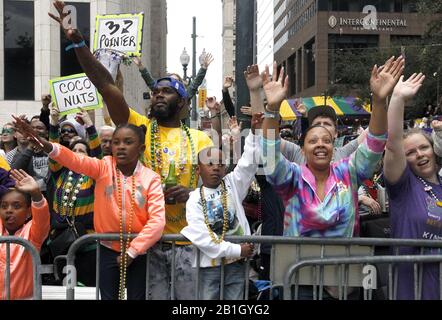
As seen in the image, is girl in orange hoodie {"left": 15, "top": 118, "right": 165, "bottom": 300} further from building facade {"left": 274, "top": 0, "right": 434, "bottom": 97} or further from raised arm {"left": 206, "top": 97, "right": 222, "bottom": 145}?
building facade {"left": 274, "top": 0, "right": 434, "bottom": 97}

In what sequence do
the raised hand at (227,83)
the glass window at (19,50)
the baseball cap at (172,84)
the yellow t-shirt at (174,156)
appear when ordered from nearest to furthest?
the yellow t-shirt at (174,156) < the baseball cap at (172,84) < the raised hand at (227,83) < the glass window at (19,50)

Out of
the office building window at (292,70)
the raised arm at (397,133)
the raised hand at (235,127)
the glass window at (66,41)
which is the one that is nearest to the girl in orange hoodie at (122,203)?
the raised hand at (235,127)

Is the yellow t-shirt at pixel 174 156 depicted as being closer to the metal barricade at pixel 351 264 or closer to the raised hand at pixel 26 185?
the raised hand at pixel 26 185

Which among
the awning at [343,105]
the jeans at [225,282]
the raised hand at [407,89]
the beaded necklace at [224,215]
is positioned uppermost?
the awning at [343,105]

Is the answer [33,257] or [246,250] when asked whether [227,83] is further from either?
[33,257]

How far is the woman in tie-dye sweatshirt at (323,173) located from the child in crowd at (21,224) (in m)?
1.66

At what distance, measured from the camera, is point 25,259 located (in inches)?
178

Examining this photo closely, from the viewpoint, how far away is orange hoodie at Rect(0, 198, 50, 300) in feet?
14.5

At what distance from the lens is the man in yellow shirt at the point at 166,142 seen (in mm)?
4375

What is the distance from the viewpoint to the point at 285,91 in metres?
4.32

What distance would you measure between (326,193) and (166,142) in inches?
51.4

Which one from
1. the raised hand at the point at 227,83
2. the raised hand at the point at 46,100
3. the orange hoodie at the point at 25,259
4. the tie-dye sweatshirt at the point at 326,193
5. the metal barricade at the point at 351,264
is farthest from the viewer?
the raised hand at the point at 46,100

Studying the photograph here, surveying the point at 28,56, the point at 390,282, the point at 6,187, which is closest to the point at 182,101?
the point at 6,187

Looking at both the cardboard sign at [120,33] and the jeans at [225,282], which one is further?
the cardboard sign at [120,33]
